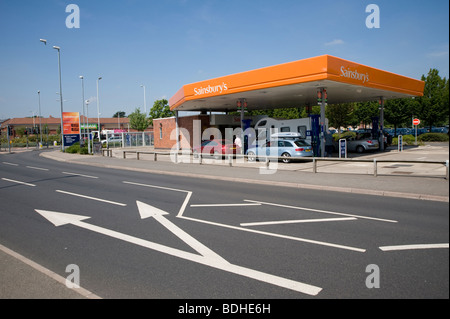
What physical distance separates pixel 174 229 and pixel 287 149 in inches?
573

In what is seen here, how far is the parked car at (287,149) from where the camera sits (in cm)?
1981

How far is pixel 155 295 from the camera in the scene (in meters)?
3.99

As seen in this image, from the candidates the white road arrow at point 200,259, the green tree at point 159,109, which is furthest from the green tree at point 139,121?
the white road arrow at point 200,259

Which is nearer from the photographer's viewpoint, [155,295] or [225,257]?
[155,295]

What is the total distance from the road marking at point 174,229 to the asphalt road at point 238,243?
0.11 ft

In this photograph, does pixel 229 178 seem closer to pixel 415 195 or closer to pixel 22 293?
pixel 415 195

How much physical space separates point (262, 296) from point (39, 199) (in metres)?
9.12

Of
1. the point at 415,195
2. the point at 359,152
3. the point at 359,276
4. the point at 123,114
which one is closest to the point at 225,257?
the point at 359,276

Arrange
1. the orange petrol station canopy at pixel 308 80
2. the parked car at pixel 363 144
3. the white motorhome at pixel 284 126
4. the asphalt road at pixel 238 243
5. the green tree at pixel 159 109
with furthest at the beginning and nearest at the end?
1. the green tree at pixel 159 109
2. the white motorhome at pixel 284 126
3. the parked car at pixel 363 144
4. the orange petrol station canopy at pixel 308 80
5. the asphalt road at pixel 238 243

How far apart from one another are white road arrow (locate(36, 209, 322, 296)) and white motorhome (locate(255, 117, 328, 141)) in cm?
2050

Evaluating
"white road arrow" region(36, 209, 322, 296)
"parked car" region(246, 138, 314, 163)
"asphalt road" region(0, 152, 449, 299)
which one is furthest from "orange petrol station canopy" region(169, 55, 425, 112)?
"white road arrow" region(36, 209, 322, 296)

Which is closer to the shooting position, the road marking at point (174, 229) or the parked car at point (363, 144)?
the road marking at point (174, 229)

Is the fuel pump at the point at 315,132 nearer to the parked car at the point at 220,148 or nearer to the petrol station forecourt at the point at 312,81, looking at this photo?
the petrol station forecourt at the point at 312,81

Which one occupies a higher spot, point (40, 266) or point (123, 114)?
point (123, 114)
